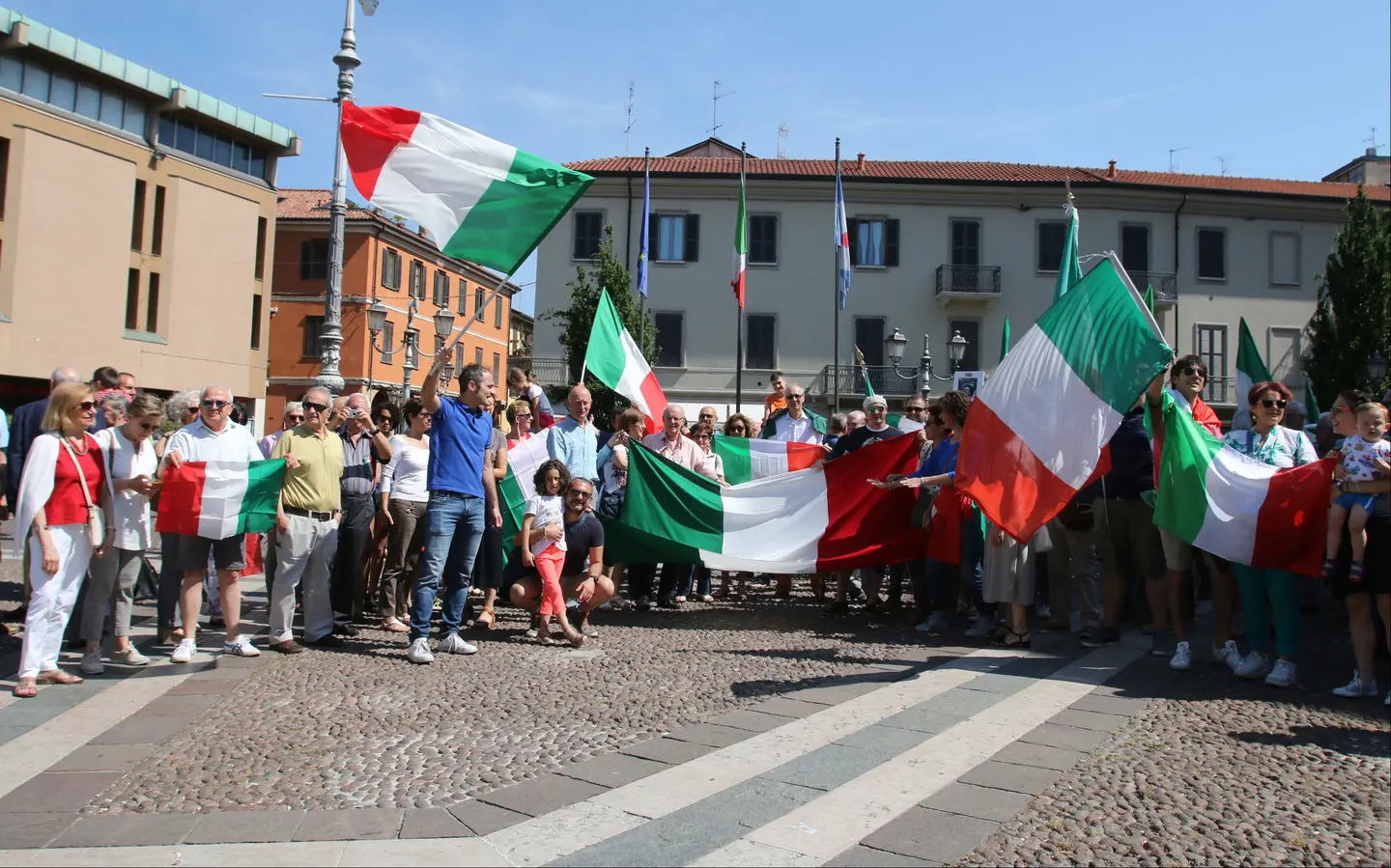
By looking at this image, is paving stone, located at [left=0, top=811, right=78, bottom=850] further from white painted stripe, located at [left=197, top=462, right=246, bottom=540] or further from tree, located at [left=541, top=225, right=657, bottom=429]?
tree, located at [left=541, top=225, right=657, bottom=429]

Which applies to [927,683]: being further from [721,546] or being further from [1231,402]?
[1231,402]

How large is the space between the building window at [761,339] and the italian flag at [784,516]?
2846 centimetres

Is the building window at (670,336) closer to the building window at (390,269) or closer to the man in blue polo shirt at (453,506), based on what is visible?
the building window at (390,269)

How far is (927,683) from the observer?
6406mm

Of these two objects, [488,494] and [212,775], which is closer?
[212,775]

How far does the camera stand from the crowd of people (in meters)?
6.10

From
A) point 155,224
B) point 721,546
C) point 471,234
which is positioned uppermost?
point 155,224

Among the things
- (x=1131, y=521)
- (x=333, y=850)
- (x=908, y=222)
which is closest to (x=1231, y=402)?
(x=908, y=222)

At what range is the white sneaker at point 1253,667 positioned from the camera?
21.0 ft

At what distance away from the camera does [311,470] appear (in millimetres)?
7363

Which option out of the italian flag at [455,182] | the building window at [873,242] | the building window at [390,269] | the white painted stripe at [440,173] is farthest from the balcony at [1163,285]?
the white painted stripe at [440,173]

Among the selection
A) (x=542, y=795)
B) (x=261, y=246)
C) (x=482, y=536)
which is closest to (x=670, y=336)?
(x=261, y=246)

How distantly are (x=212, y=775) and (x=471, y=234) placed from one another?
4.64 meters

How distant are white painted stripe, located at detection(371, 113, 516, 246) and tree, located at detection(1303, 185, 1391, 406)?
3119 centimetres
